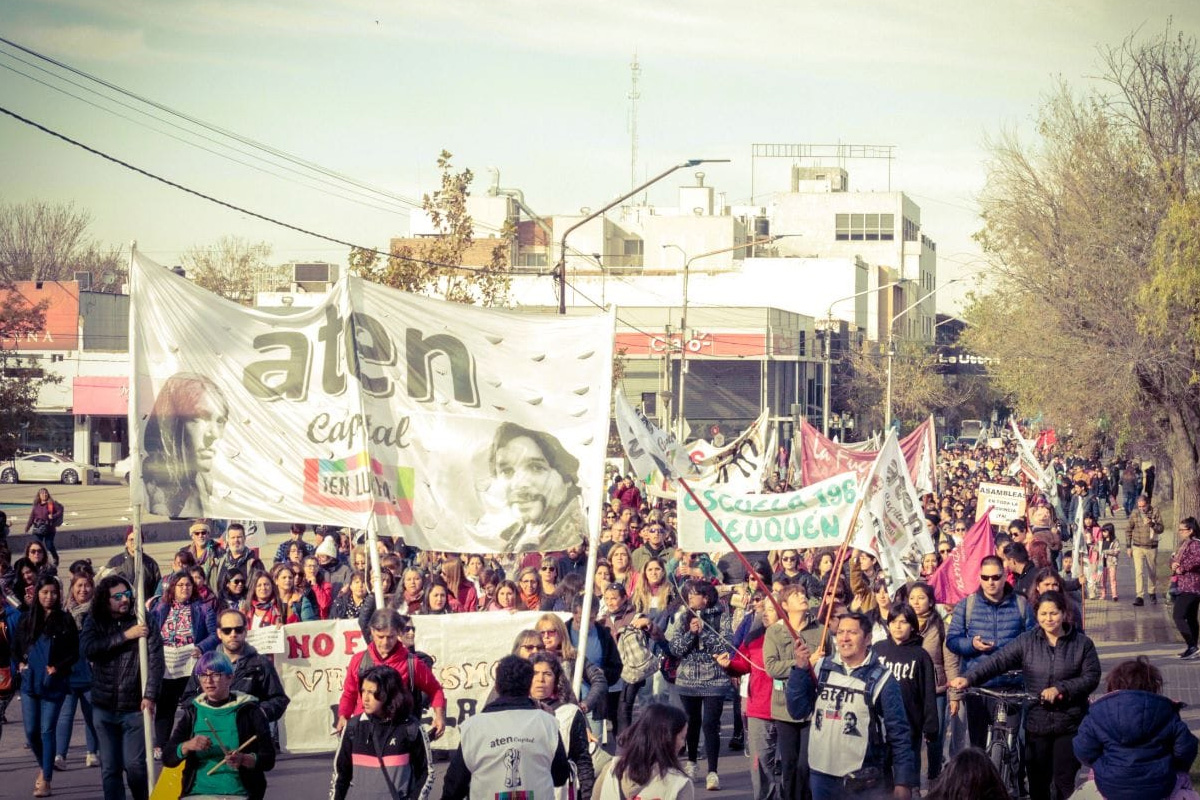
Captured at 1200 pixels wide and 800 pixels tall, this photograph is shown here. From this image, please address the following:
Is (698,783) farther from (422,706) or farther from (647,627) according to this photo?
(422,706)

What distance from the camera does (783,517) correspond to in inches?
512

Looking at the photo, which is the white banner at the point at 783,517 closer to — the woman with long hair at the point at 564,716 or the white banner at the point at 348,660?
the white banner at the point at 348,660

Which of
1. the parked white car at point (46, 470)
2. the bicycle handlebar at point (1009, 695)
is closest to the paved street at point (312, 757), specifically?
the bicycle handlebar at point (1009, 695)

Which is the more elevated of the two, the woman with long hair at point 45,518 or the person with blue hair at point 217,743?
the person with blue hair at point 217,743

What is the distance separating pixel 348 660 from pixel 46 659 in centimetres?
214

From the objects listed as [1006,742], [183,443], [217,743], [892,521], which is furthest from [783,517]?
[217,743]

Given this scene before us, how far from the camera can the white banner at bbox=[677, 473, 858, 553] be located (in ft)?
42.1

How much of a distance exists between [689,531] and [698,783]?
10.0ft

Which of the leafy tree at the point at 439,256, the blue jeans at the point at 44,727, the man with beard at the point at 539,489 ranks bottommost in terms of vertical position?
the blue jeans at the point at 44,727

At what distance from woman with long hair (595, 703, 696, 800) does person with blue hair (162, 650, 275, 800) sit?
7.17ft

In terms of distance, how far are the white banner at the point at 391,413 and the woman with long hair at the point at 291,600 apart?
347 cm

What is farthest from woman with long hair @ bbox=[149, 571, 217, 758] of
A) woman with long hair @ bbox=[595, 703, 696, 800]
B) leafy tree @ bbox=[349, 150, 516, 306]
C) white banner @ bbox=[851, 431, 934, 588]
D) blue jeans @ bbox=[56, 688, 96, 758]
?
leafy tree @ bbox=[349, 150, 516, 306]

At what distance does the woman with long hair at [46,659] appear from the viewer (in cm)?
1015

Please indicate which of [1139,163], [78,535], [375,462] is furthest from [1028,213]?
[375,462]
